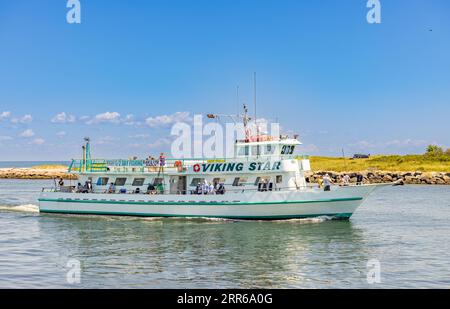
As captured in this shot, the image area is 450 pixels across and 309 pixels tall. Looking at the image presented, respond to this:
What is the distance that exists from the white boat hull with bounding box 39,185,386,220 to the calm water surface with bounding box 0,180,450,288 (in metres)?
0.63

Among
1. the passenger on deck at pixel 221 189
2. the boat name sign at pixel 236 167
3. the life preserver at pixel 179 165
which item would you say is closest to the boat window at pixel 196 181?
the boat name sign at pixel 236 167

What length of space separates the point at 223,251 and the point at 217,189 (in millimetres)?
10642

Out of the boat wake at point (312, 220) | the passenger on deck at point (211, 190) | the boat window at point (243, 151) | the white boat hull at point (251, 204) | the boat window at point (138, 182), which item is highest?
the boat window at point (243, 151)

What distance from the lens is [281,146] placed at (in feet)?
118

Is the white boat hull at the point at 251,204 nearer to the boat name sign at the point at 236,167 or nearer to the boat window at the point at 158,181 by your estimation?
the boat window at the point at 158,181

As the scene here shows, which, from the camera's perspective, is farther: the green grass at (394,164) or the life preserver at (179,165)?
the green grass at (394,164)

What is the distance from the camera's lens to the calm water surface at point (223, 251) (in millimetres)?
19938

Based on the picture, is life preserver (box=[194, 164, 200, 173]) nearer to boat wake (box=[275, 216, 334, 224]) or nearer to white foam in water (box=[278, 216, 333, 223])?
boat wake (box=[275, 216, 334, 224])

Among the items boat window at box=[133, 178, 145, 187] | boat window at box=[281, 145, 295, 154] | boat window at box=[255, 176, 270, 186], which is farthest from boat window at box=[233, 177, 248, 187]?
boat window at box=[133, 178, 145, 187]

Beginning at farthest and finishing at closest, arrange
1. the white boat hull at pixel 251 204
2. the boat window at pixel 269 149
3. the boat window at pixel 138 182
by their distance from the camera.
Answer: the boat window at pixel 138 182 → the boat window at pixel 269 149 → the white boat hull at pixel 251 204

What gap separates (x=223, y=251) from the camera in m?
25.6

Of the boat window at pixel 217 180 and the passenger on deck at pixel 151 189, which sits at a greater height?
the boat window at pixel 217 180

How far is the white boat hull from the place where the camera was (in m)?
34.4
